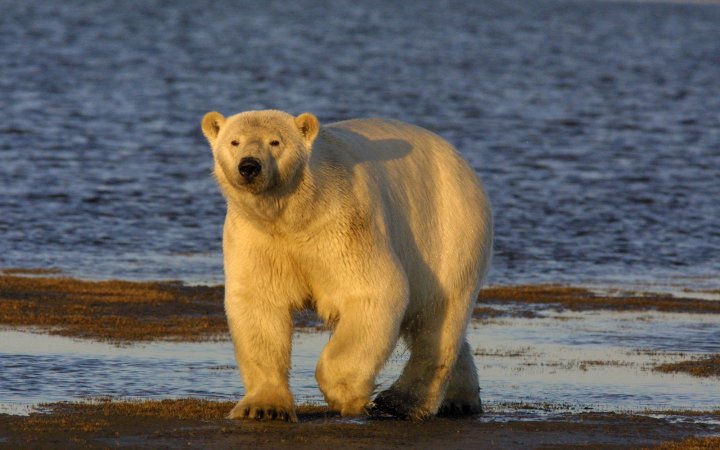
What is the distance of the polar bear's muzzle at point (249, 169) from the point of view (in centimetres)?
861

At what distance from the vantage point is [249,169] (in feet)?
28.2

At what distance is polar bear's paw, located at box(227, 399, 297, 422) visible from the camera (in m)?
9.09

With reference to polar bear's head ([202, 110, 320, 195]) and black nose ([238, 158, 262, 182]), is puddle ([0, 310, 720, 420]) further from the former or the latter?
black nose ([238, 158, 262, 182])

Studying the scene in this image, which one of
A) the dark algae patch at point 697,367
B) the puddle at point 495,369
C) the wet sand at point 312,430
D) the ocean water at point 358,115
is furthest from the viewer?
the ocean water at point 358,115

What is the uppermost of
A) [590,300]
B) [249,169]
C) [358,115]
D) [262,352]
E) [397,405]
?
[249,169]

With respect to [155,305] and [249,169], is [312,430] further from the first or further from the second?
[155,305]

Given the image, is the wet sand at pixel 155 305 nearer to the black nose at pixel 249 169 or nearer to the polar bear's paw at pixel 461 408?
the polar bear's paw at pixel 461 408

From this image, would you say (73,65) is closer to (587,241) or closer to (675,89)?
(675,89)

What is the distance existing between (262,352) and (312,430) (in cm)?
58

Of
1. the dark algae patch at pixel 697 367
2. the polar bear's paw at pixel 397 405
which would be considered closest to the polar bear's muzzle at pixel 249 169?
the polar bear's paw at pixel 397 405

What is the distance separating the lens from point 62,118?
33938 millimetres

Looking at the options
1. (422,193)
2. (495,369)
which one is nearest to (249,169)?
(422,193)

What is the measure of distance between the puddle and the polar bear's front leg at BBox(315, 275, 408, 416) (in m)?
1.22

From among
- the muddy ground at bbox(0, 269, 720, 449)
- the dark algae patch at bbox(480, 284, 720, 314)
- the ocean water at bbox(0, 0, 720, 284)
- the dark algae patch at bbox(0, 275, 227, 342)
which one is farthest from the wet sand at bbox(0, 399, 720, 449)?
the ocean water at bbox(0, 0, 720, 284)
